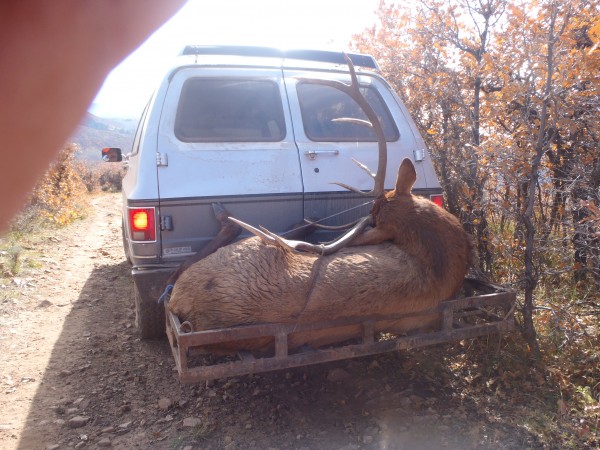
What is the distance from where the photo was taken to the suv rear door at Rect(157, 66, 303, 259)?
368 cm

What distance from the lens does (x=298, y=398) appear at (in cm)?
350

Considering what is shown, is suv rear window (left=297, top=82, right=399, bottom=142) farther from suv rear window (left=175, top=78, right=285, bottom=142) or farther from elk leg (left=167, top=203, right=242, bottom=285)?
elk leg (left=167, top=203, right=242, bottom=285)

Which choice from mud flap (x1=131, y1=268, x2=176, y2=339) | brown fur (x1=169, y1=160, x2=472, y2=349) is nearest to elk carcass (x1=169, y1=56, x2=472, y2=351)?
brown fur (x1=169, y1=160, x2=472, y2=349)

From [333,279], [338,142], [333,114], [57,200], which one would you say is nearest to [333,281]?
[333,279]

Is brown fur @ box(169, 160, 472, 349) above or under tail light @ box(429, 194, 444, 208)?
under

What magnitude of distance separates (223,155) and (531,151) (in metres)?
2.47

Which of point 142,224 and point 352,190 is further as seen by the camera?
point 352,190

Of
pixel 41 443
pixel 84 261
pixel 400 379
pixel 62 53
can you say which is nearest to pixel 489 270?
pixel 400 379

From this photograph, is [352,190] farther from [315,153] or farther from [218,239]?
[218,239]

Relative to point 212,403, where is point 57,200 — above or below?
above

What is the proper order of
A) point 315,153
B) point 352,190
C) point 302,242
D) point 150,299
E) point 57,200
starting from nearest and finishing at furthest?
point 302,242
point 150,299
point 352,190
point 315,153
point 57,200

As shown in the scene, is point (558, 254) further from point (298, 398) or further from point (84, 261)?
point (84, 261)

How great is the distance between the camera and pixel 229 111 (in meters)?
4.12

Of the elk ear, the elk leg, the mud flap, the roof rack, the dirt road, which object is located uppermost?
the roof rack
